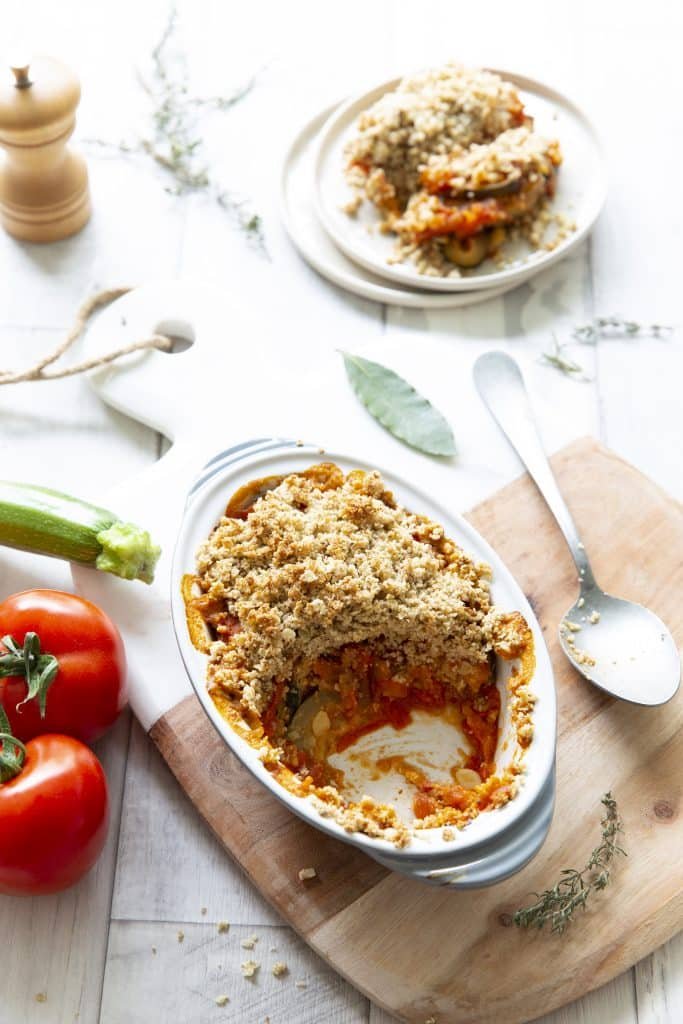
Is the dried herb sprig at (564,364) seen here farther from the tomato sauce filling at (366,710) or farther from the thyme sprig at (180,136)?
the tomato sauce filling at (366,710)

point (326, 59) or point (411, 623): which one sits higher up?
point (326, 59)

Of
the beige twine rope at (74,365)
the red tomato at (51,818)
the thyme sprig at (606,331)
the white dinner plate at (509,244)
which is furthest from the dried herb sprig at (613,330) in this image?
the red tomato at (51,818)

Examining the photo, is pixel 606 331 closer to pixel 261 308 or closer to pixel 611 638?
pixel 261 308

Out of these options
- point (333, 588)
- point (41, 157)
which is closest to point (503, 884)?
point (333, 588)

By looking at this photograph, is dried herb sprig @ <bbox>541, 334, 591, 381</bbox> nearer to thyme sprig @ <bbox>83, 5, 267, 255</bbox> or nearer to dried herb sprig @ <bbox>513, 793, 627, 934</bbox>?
thyme sprig @ <bbox>83, 5, 267, 255</bbox>

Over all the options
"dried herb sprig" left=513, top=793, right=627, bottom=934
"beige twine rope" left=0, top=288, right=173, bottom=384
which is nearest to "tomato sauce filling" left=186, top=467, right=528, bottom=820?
"dried herb sprig" left=513, top=793, right=627, bottom=934

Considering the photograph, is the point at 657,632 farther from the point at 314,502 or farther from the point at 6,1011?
the point at 6,1011

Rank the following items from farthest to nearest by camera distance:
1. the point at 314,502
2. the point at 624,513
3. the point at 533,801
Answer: the point at 624,513
the point at 314,502
the point at 533,801

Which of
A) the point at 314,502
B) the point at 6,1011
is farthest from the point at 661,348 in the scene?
the point at 6,1011
